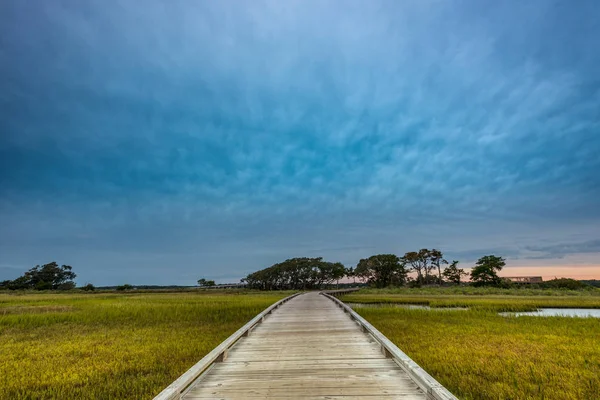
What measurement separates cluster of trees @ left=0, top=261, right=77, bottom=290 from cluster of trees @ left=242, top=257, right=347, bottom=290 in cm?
6921

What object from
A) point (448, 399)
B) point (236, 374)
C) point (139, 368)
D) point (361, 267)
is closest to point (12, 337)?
point (139, 368)

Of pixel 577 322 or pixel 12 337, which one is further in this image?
pixel 577 322

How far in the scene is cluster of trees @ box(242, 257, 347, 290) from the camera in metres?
83.9

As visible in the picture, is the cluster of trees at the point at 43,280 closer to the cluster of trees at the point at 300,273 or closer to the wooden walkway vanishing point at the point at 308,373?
the cluster of trees at the point at 300,273

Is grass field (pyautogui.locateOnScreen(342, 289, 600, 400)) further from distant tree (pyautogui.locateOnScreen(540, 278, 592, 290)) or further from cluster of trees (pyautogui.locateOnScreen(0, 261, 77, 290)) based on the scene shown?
cluster of trees (pyautogui.locateOnScreen(0, 261, 77, 290))

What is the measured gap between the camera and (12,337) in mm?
11305

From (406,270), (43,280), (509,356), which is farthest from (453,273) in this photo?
(43,280)

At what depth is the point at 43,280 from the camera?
9944cm

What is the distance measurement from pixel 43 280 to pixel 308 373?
424 ft

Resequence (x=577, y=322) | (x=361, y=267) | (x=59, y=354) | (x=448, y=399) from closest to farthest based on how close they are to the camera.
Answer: (x=448, y=399) → (x=59, y=354) → (x=577, y=322) → (x=361, y=267)

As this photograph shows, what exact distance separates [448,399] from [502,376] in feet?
15.0

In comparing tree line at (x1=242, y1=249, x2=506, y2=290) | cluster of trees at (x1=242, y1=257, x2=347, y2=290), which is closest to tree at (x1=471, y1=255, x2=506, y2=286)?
tree line at (x1=242, y1=249, x2=506, y2=290)

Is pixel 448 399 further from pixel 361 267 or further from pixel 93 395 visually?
pixel 361 267

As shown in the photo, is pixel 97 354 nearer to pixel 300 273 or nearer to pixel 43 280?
pixel 300 273
